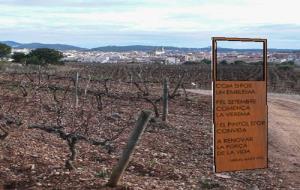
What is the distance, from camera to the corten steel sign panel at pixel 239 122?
26.5 ft

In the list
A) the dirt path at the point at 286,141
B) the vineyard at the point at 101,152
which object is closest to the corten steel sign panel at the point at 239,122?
the vineyard at the point at 101,152

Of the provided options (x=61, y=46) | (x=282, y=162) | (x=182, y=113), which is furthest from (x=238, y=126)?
(x=61, y=46)

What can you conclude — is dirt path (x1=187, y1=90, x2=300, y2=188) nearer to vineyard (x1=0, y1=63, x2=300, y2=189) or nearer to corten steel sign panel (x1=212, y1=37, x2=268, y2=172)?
vineyard (x1=0, y1=63, x2=300, y2=189)

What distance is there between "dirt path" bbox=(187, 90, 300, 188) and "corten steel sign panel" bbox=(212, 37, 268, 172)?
13.1ft

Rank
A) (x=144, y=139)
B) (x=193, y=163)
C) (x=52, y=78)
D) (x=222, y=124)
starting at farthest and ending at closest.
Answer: (x=52, y=78)
(x=144, y=139)
(x=193, y=163)
(x=222, y=124)

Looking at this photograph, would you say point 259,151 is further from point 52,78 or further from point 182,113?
point 52,78

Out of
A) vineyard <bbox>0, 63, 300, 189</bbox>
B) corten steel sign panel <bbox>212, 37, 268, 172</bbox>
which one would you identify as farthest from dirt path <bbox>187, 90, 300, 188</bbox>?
corten steel sign panel <bbox>212, 37, 268, 172</bbox>

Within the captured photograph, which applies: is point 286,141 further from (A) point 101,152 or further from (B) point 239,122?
(B) point 239,122

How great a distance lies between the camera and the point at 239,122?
8.25 metres

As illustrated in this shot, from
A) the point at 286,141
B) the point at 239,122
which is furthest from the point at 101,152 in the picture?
the point at 286,141

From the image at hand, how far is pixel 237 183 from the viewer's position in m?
11.9

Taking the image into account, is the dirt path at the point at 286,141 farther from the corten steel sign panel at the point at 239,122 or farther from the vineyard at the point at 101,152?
the corten steel sign panel at the point at 239,122

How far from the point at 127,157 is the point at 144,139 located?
7405mm

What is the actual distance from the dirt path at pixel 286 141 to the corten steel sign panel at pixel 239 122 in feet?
13.1
